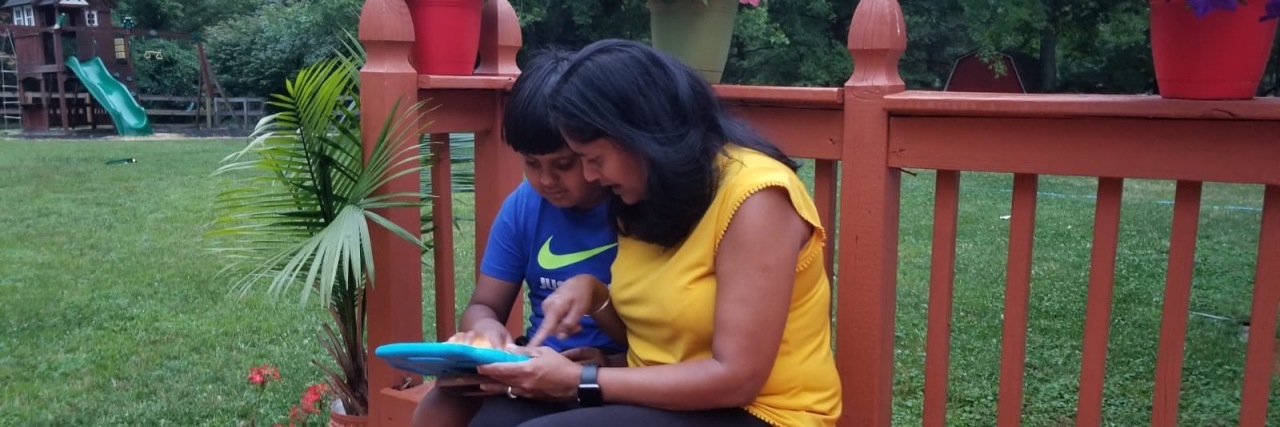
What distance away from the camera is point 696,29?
7.68ft

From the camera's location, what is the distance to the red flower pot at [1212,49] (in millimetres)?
1463

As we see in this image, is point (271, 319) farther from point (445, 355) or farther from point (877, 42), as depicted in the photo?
point (877, 42)

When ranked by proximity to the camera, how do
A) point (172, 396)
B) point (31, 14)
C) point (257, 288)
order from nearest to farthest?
→ point (172, 396) → point (257, 288) → point (31, 14)

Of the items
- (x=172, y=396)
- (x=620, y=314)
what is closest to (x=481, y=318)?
(x=620, y=314)

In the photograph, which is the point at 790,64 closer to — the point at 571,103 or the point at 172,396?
the point at 172,396

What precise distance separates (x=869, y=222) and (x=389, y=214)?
3.68 ft

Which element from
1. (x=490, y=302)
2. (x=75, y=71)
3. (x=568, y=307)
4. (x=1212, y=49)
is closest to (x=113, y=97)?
(x=75, y=71)

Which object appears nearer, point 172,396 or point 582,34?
point 172,396

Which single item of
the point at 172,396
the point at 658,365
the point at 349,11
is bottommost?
the point at 172,396

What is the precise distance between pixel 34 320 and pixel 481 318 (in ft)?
12.4

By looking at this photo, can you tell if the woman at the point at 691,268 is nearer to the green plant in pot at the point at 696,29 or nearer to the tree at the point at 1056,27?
the green plant in pot at the point at 696,29

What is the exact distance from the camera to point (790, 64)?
20.0 metres

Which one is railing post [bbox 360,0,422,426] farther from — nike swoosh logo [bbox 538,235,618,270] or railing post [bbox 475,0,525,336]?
nike swoosh logo [bbox 538,235,618,270]

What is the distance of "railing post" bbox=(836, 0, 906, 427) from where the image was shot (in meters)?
1.87
